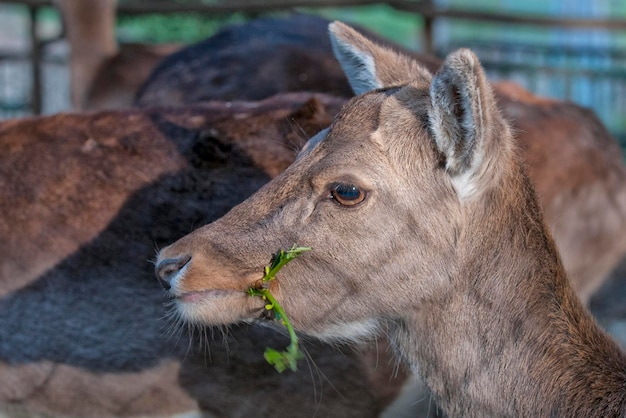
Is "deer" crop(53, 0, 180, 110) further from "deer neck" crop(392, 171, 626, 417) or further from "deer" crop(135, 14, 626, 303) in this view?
"deer neck" crop(392, 171, 626, 417)

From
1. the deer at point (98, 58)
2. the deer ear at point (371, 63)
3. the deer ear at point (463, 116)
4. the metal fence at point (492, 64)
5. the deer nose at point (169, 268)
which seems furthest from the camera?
the metal fence at point (492, 64)

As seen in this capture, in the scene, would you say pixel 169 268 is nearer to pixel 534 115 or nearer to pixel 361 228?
pixel 361 228

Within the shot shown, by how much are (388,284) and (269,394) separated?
3.77ft

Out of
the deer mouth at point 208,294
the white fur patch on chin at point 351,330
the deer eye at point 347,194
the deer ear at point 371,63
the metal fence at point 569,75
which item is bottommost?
the metal fence at point 569,75

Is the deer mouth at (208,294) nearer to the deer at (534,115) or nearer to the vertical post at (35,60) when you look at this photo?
the deer at (534,115)

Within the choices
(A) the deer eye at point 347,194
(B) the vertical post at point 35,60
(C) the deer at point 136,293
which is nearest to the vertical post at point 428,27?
(B) the vertical post at point 35,60

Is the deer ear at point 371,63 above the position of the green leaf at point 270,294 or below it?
above

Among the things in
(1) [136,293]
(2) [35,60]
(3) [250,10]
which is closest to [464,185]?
(1) [136,293]

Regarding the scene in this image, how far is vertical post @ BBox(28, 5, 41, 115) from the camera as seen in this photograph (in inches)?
373

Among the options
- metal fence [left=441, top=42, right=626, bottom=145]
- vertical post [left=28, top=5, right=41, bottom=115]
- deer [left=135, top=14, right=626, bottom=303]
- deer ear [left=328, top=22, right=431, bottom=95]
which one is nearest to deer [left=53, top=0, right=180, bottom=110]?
vertical post [left=28, top=5, right=41, bottom=115]

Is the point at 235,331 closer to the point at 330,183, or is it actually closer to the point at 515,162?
the point at 330,183

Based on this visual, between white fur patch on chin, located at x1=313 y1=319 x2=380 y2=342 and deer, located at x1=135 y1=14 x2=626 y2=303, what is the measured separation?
1.89 metres

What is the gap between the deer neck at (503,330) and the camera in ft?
9.71

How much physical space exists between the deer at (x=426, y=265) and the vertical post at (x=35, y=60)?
6958 mm
